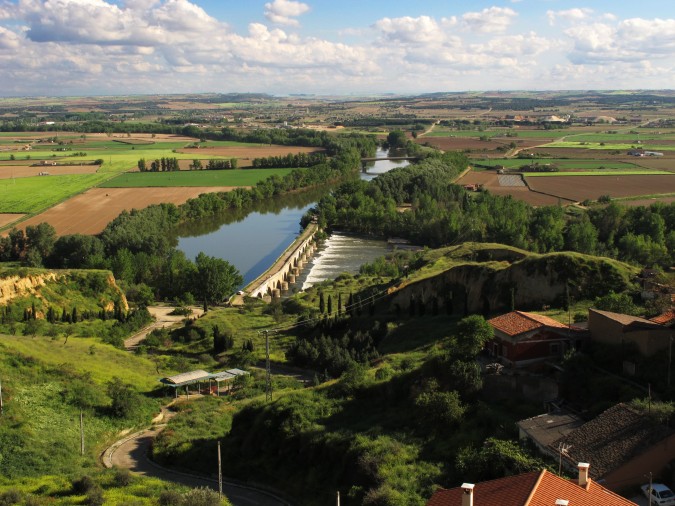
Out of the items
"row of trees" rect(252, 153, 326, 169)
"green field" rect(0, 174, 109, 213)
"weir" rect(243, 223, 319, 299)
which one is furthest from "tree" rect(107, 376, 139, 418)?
"row of trees" rect(252, 153, 326, 169)

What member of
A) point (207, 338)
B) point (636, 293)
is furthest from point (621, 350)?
point (207, 338)

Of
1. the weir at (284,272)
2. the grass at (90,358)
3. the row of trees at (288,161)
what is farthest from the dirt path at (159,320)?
the row of trees at (288,161)

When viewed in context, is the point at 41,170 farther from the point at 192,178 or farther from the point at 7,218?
the point at 7,218

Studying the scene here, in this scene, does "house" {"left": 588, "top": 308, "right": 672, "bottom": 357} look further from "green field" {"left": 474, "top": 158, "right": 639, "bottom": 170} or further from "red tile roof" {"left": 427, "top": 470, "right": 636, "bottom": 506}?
"green field" {"left": 474, "top": 158, "right": 639, "bottom": 170}

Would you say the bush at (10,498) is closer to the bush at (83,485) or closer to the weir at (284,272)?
the bush at (83,485)

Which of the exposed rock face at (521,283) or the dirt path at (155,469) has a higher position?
the exposed rock face at (521,283)

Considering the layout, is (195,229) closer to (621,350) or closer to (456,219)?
(456,219)
